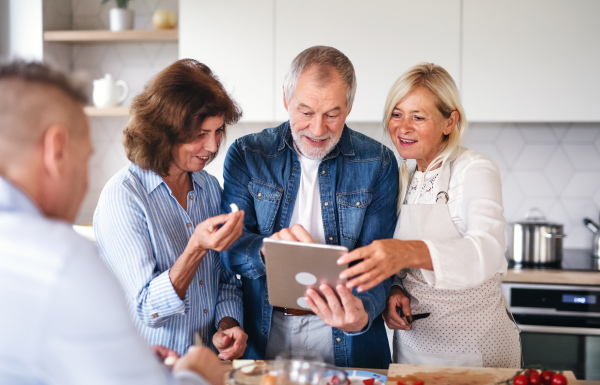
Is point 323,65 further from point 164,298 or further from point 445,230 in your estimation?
point 164,298

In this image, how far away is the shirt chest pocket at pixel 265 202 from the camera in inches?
65.6

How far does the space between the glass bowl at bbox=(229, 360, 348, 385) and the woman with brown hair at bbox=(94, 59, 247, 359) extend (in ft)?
1.02

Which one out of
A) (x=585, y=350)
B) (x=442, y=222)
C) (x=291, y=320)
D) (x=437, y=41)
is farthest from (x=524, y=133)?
(x=291, y=320)

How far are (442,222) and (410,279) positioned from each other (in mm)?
203

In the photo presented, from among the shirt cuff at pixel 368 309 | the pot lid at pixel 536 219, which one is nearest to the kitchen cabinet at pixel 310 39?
the pot lid at pixel 536 219

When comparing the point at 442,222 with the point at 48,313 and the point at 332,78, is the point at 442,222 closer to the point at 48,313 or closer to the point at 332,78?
the point at 332,78

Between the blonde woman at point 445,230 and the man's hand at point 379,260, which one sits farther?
the blonde woman at point 445,230

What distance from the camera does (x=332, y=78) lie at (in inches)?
62.8

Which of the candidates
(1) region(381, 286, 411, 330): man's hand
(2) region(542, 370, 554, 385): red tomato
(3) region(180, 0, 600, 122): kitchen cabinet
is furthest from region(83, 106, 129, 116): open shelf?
(2) region(542, 370, 554, 385): red tomato

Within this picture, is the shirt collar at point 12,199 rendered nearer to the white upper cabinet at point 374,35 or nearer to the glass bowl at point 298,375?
the glass bowl at point 298,375

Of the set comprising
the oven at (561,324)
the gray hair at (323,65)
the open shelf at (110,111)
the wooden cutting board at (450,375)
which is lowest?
the oven at (561,324)

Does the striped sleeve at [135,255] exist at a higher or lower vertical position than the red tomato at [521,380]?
higher

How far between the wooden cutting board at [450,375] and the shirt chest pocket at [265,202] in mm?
535

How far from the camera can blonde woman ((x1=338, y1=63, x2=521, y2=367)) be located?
1.50 meters
